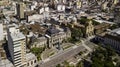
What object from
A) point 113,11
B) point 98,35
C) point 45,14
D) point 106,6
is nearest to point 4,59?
point 98,35

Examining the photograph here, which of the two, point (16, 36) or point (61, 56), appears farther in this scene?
point (61, 56)

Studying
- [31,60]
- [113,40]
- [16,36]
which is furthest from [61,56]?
[113,40]

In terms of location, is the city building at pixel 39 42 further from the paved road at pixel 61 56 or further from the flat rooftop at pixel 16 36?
the flat rooftop at pixel 16 36

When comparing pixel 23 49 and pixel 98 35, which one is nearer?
pixel 23 49

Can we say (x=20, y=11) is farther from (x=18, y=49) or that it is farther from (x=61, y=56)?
(x=18, y=49)

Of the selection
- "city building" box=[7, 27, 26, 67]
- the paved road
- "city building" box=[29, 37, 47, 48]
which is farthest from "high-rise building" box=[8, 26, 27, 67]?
"city building" box=[29, 37, 47, 48]

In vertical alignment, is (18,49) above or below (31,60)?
above

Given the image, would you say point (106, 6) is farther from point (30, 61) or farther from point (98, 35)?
point (30, 61)

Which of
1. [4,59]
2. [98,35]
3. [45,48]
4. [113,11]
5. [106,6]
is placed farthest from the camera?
[106,6]

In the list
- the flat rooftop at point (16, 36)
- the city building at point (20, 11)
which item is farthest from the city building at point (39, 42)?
the city building at point (20, 11)
